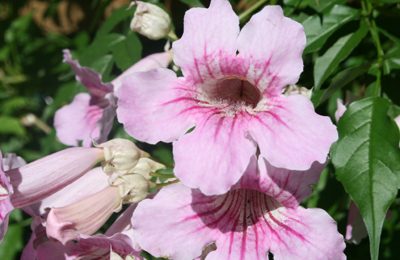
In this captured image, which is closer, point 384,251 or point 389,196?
point 389,196

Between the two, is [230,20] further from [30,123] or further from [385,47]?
[30,123]

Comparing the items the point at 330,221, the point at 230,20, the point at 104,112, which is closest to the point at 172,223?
the point at 330,221

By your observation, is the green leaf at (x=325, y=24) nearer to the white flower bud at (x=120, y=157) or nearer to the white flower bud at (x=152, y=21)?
the white flower bud at (x=152, y=21)

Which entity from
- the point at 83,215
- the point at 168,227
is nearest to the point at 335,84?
the point at 168,227

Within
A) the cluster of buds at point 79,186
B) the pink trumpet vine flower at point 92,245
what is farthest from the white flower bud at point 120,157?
the pink trumpet vine flower at point 92,245

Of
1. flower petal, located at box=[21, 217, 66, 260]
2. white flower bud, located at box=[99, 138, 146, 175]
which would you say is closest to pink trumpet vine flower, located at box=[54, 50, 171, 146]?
white flower bud, located at box=[99, 138, 146, 175]

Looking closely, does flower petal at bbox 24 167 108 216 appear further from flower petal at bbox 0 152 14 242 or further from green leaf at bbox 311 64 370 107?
green leaf at bbox 311 64 370 107

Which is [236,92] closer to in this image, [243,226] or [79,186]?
[243,226]
